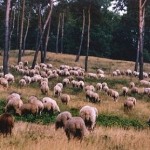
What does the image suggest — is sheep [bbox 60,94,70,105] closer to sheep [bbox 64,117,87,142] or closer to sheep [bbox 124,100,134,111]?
sheep [bbox 124,100,134,111]

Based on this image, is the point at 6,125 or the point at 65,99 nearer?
the point at 6,125

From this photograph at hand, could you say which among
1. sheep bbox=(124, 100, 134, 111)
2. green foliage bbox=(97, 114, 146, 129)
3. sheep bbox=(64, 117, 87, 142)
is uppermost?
sheep bbox=(64, 117, 87, 142)

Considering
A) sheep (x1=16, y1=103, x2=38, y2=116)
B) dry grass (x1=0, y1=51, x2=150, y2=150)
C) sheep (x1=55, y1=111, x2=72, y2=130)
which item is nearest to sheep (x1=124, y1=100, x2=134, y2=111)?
dry grass (x1=0, y1=51, x2=150, y2=150)

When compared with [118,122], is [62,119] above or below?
above

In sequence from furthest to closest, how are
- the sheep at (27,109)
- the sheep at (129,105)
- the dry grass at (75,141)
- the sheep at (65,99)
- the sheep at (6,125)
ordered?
the sheep at (129,105) → the sheep at (65,99) → the sheep at (27,109) → the sheep at (6,125) → the dry grass at (75,141)

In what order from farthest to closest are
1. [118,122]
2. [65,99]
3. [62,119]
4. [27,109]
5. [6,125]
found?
[65,99], [118,122], [27,109], [62,119], [6,125]

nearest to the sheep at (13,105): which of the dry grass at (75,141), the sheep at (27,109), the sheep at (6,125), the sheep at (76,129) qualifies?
the sheep at (27,109)

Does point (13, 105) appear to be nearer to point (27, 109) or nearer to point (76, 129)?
point (27, 109)

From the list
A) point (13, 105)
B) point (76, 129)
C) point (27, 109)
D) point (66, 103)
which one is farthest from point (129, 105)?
point (76, 129)

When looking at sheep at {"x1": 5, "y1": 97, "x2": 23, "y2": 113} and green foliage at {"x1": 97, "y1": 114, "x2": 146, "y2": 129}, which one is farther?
green foliage at {"x1": 97, "y1": 114, "x2": 146, "y2": 129}

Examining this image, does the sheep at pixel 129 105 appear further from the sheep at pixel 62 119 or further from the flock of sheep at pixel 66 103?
the sheep at pixel 62 119

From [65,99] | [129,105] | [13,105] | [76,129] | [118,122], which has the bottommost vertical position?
[118,122]

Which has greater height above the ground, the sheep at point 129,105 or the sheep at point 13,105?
the sheep at point 13,105

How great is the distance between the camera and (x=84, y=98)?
25.2 m
